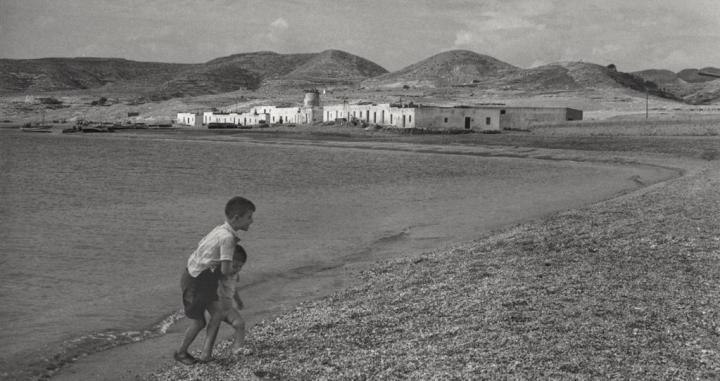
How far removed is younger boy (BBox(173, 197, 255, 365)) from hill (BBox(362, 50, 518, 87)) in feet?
463

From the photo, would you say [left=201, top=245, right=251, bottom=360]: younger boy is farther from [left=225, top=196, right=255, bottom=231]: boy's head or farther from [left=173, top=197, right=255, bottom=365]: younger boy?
[left=225, top=196, right=255, bottom=231]: boy's head

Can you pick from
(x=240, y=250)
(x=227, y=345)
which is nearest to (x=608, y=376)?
(x=240, y=250)

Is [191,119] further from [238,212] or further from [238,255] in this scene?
[238,212]

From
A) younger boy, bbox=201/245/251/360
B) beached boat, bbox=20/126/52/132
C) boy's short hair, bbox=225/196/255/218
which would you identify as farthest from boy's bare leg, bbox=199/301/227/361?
beached boat, bbox=20/126/52/132

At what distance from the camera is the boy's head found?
7.14 meters

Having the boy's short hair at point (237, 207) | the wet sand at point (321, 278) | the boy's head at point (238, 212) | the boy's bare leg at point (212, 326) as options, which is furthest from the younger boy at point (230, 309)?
the wet sand at point (321, 278)

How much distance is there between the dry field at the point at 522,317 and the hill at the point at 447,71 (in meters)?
136

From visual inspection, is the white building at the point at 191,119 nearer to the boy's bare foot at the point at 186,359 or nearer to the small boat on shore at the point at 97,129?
the small boat on shore at the point at 97,129

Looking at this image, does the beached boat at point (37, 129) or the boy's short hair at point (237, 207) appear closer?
the boy's short hair at point (237, 207)

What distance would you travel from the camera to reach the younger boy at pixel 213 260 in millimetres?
7102

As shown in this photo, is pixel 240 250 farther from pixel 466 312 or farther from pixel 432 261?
pixel 432 261

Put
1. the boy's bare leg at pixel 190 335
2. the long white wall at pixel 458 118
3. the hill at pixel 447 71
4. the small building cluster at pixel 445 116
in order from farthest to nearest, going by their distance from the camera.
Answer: the hill at pixel 447 71 → the long white wall at pixel 458 118 → the small building cluster at pixel 445 116 → the boy's bare leg at pixel 190 335

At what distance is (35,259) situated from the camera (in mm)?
15320

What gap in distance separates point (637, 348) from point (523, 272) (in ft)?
13.0
